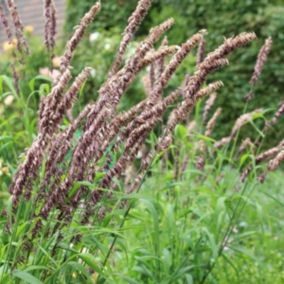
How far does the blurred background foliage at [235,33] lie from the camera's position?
8.98 metres

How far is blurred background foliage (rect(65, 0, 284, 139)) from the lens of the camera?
29.5 ft

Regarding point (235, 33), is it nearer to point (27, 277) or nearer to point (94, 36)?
point (94, 36)

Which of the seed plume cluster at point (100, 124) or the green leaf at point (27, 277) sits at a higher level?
the seed plume cluster at point (100, 124)

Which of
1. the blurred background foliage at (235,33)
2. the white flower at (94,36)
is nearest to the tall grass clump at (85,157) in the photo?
the blurred background foliage at (235,33)

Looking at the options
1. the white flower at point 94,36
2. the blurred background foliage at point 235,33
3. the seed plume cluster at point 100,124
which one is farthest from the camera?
the white flower at point 94,36

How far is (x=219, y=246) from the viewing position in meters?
3.53

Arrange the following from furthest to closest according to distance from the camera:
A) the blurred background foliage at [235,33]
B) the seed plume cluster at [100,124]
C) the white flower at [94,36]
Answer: the white flower at [94,36] < the blurred background foliage at [235,33] < the seed plume cluster at [100,124]

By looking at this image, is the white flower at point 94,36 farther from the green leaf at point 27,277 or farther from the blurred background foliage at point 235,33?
the green leaf at point 27,277

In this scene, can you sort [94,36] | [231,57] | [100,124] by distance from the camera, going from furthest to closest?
[94,36], [231,57], [100,124]

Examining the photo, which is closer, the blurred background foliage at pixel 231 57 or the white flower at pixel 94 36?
the blurred background foliage at pixel 231 57

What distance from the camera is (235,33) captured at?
930 centimetres

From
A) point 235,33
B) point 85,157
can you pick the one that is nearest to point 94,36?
point 235,33

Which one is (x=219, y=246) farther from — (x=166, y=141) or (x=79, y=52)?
(x=79, y=52)

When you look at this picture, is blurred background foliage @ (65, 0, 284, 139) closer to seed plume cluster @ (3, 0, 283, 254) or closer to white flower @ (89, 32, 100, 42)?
white flower @ (89, 32, 100, 42)
